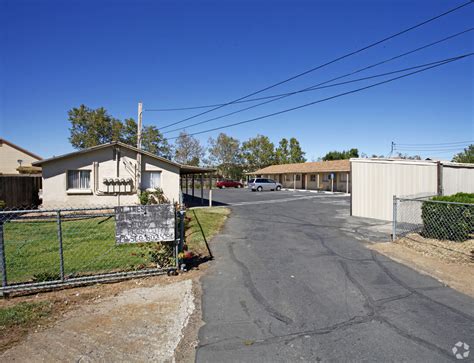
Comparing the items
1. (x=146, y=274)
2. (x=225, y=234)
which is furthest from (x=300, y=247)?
(x=146, y=274)

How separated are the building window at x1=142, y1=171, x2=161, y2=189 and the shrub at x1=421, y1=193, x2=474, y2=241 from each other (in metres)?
13.2

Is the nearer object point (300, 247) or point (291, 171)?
point (300, 247)

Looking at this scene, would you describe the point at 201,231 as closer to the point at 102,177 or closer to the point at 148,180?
the point at 148,180

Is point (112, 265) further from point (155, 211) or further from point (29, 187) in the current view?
point (29, 187)

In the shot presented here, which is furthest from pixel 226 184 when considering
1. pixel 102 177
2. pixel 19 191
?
pixel 19 191

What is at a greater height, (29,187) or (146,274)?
(29,187)

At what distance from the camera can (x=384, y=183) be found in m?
12.9

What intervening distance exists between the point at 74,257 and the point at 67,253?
1.79ft

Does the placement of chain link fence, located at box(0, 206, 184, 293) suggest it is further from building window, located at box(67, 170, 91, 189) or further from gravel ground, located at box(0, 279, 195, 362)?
building window, located at box(67, 170, 91, 189)

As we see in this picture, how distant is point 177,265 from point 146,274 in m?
0.60

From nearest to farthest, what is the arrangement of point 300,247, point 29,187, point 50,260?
point 50,260, point 300,247, point 29,187

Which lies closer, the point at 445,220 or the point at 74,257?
the point at 74,257

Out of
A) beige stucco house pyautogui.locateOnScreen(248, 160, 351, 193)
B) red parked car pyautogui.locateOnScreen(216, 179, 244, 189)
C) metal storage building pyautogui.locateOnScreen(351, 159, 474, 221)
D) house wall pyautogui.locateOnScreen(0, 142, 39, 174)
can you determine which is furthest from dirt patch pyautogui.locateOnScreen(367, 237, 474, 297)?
red parked car pyautogui.locateOnScreen(216, 179, 244, 189)

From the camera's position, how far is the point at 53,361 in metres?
2.96
